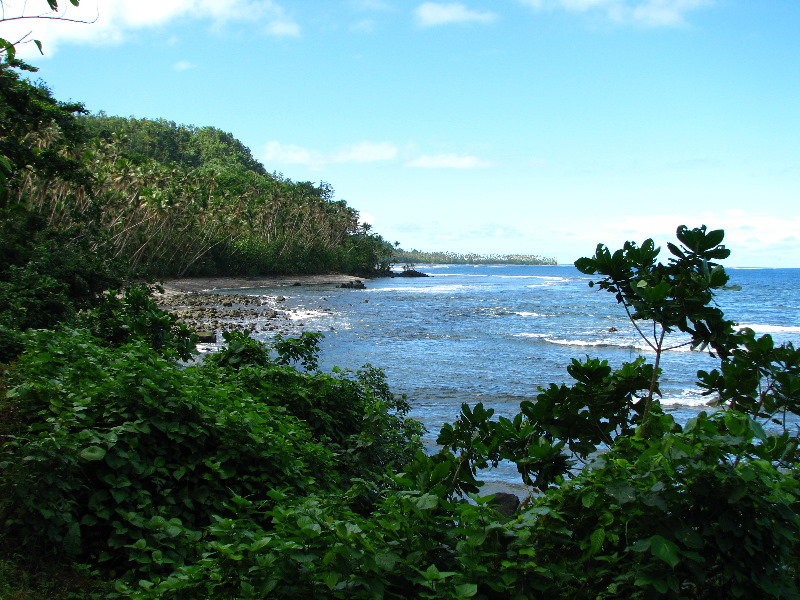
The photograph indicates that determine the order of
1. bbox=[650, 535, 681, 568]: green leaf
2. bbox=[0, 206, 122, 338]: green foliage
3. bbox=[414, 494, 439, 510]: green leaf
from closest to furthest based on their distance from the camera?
1. bbox=[650, 535, 681, 568]: green leaf
2. bbox=[414, 494, 439, 510]: green leaf
3. bbox=[0, 206, 122, 338]: green foliage

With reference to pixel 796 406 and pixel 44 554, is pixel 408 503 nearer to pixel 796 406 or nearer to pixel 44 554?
pixel 796 406

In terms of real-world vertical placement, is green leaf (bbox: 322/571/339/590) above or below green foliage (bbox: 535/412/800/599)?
below

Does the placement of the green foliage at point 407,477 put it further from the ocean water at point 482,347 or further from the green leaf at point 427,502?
the ocean water at point 482,347

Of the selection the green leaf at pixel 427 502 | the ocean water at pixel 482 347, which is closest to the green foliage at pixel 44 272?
the ocean water at pixel 482 347

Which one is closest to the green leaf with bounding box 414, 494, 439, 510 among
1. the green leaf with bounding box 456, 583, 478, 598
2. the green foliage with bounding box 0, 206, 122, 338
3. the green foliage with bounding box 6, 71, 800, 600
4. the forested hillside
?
the green foliage with bounding box 6, 71, 800, 600

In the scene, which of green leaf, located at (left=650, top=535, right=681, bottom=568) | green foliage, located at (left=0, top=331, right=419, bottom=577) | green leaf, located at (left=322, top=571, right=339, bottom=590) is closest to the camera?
green leaf, located at (left=650, top=535, right=681, bottom=568)

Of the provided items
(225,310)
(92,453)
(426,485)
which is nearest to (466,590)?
(426,485)

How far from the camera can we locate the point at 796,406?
10.3 ft

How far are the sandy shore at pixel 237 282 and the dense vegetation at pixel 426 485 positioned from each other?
4862 cm

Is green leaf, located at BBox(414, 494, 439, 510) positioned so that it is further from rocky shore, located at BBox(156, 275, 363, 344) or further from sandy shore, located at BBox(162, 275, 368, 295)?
sandy shore, located at BBox(162, 275, 368, 295)

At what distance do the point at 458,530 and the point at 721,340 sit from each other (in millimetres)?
1712

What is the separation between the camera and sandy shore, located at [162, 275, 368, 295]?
58763 mm

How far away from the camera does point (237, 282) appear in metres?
69.4

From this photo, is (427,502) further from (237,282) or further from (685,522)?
(237,282)
